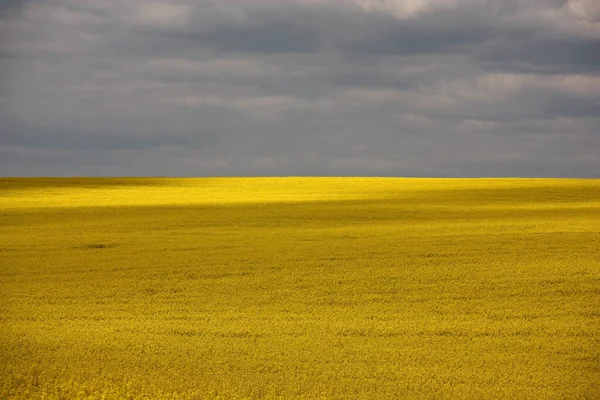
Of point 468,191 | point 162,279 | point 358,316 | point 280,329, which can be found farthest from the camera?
point 468,191

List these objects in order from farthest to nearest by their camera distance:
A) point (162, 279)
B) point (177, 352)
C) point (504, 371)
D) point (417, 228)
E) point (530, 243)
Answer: point (417, 228), point (530, 243), point (162, 279), point (177, 352), point (504, 371)

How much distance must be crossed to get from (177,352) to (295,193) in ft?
87.4

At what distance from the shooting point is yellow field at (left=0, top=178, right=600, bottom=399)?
827 centimetres

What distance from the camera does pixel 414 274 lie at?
47.3 feet

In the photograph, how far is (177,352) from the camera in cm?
930

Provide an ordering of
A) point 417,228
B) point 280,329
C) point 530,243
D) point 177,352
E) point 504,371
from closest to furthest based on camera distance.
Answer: point 504,371
point 177,352
point 280,329
point 530,243
point 417,228

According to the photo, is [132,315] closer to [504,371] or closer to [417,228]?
[504,371]

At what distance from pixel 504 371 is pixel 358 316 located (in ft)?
9.99

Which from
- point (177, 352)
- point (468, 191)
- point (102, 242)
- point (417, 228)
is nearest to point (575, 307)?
point (177, 352)

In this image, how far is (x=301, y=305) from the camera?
39.0 ft

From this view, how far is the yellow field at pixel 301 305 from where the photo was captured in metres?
8.27

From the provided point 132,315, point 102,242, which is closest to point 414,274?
point 132,315

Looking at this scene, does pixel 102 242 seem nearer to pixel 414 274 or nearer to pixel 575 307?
pixel 414 274

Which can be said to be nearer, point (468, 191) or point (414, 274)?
point (414, 274)
